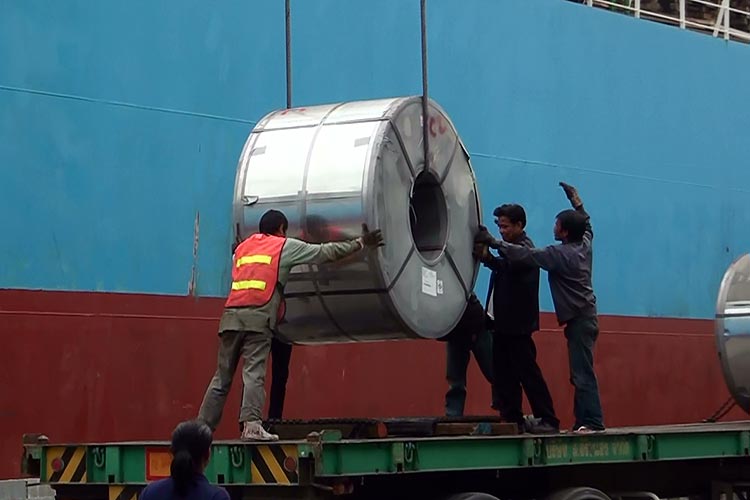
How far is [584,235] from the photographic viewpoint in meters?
9.41

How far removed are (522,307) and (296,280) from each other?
5.32ft

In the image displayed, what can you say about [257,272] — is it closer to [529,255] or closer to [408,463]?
[408,463]

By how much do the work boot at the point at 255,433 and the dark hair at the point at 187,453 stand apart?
7.79 ft

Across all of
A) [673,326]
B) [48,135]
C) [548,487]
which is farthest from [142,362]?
[673,326]

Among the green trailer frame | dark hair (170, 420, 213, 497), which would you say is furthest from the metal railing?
dark hair (170, 420, 213, 497)

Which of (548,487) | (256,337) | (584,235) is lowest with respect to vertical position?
(548,487)

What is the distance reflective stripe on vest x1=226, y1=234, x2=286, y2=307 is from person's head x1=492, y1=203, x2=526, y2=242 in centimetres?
193

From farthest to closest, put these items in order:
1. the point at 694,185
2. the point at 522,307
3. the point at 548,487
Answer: the point at 694,185, the point at 522,307, the point at 548,487

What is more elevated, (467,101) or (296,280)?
(467,101)

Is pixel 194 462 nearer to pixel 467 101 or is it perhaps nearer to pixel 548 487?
pixel 548 487

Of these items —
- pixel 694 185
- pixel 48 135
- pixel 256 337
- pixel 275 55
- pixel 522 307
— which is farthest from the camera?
pixel 694 185

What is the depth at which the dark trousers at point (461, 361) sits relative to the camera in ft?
31.9

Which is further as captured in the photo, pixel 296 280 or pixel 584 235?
pixel 584 235

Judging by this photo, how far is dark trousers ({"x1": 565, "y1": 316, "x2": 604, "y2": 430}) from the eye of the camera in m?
9.12
